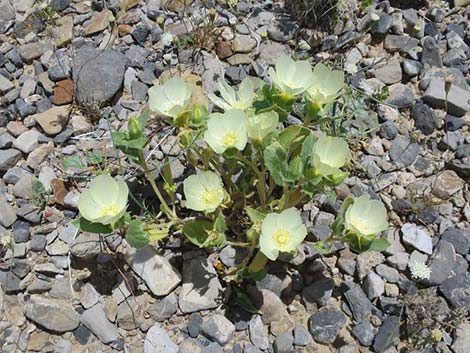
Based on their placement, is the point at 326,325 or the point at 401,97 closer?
the point at 326,325

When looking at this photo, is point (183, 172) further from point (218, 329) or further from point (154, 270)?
point (218, 329)

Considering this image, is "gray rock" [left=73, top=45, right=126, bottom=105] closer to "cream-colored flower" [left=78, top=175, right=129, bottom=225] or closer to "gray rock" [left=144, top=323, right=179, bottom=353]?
"cream-colored flower" [left=78, top=175, right=129, bottom=225]

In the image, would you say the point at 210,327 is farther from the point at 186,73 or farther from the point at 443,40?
the point at 443,40

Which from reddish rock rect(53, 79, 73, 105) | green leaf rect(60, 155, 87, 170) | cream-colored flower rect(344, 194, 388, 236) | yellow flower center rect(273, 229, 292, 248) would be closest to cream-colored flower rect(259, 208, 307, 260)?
yellow flower center rect(273, 229, 292, 248)

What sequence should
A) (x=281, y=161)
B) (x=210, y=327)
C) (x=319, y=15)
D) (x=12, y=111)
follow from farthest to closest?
(x=319, y=15)
(x=12, y=111)
(x=210, y=327)
(x=281, y=161)

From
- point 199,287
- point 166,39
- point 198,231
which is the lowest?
point 199,287

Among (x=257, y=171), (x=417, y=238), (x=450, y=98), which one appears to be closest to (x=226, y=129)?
(x=257, y=171)

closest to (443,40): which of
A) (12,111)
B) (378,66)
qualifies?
(378,66)
